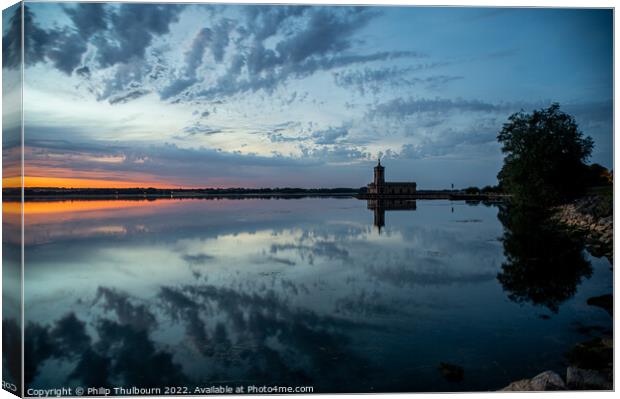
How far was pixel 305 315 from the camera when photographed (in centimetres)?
843

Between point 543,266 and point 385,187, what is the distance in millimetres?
74299

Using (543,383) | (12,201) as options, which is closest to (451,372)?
(543,383)

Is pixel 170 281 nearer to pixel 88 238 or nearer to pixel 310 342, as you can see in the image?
pixel 310 342

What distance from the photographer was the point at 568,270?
1266cm

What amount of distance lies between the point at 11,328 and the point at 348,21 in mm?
7268

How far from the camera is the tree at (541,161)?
87.0ft

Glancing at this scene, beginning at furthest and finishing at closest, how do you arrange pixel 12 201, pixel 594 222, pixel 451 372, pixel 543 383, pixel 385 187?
pixel 385 187, pixel 594 222, pixel 12 201, pixel 451 372, pixel 543 383

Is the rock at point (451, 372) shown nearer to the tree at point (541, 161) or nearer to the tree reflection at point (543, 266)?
the tree reflection at point (543, 266)

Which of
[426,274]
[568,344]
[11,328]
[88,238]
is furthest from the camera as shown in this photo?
[88,238]

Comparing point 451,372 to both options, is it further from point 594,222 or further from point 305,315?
point 594,222

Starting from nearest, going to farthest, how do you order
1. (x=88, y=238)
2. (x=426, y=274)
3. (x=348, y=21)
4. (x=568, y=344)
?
(x=568, y=344)
(x=348, y=21)
(x=426, y=274)
(x=88, y=238)

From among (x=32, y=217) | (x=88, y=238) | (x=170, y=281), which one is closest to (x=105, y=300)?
(x=170, y=281)

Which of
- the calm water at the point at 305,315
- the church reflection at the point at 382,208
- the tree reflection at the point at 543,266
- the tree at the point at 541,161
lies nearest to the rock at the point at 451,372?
the calm water at the point at 305,315

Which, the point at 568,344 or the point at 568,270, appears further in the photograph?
the point at 568,270
